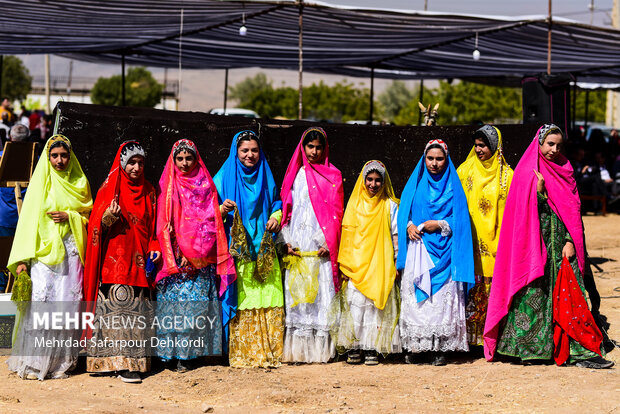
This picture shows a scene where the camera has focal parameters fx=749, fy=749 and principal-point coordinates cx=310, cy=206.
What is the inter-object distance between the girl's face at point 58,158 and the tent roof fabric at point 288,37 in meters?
4.26

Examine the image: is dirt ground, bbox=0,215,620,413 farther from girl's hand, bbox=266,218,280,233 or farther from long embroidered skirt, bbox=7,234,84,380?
girl's hand, bbox=266,218,280,233

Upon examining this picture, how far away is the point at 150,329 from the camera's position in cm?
497

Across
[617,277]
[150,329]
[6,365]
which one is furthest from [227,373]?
[617,277]

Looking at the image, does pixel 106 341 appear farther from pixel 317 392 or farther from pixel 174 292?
pixel 317 392

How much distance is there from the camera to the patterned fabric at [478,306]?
5336mm

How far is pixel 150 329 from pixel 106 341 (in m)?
0.29

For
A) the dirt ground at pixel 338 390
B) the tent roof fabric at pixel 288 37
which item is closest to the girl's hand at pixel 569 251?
the dirt ground at pixel 338 390

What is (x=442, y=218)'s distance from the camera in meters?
5.11

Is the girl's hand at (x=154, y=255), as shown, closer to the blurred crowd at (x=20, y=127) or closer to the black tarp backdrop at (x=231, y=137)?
the black tarp backdrop at (x=231, y=137)

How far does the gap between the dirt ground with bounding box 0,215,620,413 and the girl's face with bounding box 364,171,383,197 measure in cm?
123

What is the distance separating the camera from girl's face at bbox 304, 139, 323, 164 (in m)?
5.18

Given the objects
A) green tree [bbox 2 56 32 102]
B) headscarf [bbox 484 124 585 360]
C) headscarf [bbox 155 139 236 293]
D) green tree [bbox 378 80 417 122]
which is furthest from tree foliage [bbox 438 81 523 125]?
headscarf [bbox 155 139 236 293]

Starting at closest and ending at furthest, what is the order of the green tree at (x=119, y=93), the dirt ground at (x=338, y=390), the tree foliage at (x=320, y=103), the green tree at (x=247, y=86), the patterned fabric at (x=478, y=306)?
the dirt ground at (x=338, y=390) → the patterned fabric at (x=478, y=306) → the tree foliage at (x=320, y=103) → the green tree at (x=119, y=93) → the green tree at (x=247, y=86)

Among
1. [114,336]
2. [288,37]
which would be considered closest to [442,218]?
[114,336]
